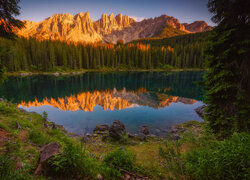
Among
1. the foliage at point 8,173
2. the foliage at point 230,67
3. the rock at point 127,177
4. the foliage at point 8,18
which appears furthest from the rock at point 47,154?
the foliage at point 230,67

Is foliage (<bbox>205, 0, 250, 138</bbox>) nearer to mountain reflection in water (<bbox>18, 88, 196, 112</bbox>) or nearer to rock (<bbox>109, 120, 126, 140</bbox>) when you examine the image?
rock (<bbox>109, 120, 126, 140</bbox>)

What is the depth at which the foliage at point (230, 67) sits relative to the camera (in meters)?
6.84

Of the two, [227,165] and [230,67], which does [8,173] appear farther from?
[230,67]

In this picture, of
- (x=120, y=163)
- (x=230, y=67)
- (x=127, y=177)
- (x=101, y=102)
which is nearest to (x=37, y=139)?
(x=120, y=163)

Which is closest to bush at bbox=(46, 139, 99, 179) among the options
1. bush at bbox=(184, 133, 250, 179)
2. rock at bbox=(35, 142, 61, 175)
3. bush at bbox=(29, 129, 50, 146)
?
rock at bbox=(35, 142, 61, 175)

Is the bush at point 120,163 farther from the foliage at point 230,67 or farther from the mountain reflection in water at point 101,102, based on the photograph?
the mountain reflection in water at point 101,102

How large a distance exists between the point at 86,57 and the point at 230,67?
9742cm

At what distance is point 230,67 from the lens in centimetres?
751

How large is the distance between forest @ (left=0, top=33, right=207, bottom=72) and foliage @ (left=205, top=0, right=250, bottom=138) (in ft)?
282

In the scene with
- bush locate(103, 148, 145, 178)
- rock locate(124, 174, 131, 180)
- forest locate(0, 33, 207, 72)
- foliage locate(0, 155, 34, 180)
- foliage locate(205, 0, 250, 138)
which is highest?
forest locate(0, 33, 207, 72)

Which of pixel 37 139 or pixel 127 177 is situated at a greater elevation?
A: pixel 127 177

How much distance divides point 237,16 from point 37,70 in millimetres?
96932

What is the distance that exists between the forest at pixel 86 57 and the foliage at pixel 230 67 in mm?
85846

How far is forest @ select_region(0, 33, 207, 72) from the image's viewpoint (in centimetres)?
7650
